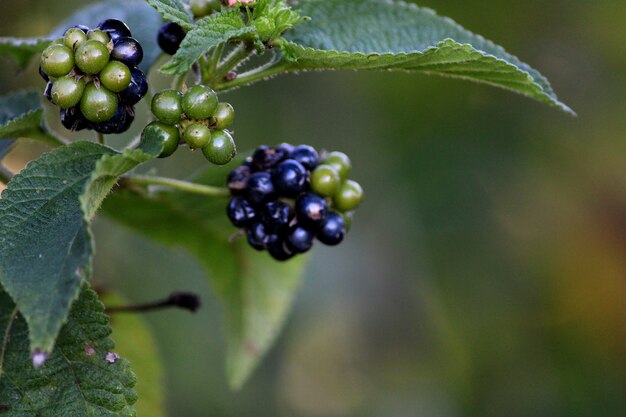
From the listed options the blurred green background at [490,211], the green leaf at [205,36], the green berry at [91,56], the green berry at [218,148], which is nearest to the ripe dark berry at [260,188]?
the green berry at [218,148]

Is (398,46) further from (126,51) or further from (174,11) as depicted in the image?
(126,51)

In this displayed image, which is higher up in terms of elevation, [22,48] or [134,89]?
[134,89]

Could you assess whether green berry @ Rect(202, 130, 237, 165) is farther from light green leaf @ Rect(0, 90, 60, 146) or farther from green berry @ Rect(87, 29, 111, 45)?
light green leaf @ Rect(0, 90, 60, 146)

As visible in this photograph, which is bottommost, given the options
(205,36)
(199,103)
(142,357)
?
(142,357)

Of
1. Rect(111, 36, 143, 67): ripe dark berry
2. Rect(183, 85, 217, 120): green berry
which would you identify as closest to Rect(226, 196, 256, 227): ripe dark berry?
Rect(183, 85, 217, 120): green berry

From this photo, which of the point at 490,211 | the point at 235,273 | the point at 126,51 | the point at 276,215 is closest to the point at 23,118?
the point at 126,51

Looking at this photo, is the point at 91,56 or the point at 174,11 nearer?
the point at 91,56

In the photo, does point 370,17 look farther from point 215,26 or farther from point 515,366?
point 515,366

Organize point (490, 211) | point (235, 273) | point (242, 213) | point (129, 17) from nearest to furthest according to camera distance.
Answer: point (242, 213) < point (129, 17) < point (235, 273) < point (490, 211)
